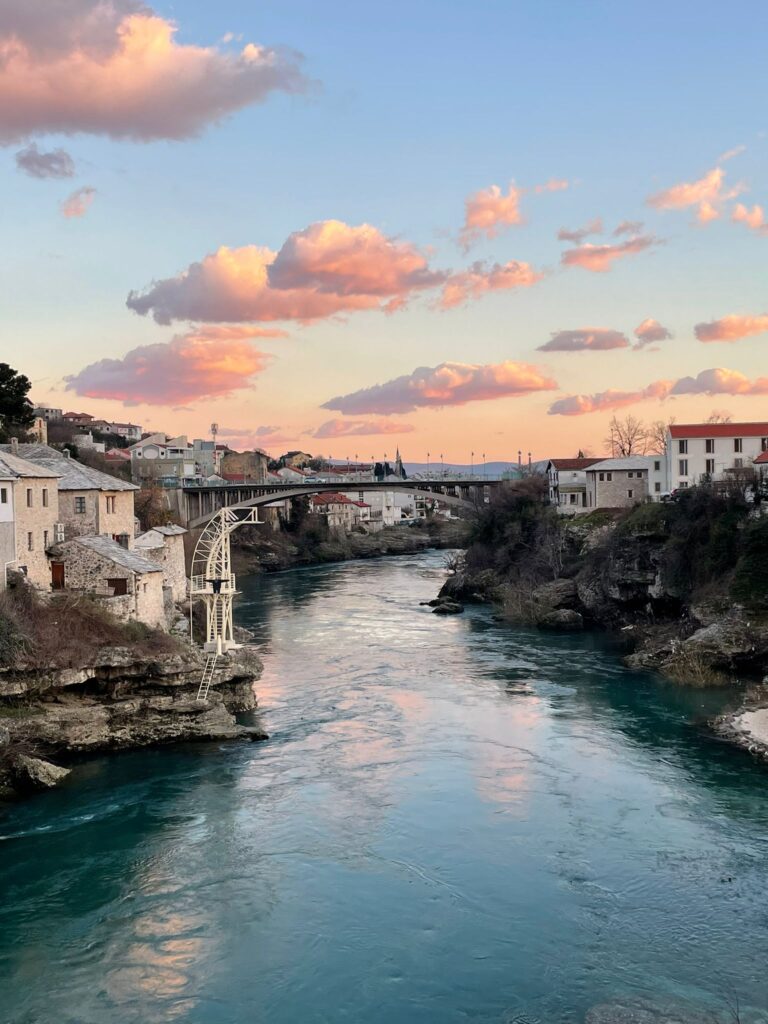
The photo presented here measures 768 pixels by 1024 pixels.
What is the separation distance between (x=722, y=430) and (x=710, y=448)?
3.80 ft

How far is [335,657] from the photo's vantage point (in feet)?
113

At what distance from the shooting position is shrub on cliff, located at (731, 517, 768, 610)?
3212cm

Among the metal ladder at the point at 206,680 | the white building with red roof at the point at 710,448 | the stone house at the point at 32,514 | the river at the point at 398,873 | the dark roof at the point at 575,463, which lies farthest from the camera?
the dark roof at the point at 575,463

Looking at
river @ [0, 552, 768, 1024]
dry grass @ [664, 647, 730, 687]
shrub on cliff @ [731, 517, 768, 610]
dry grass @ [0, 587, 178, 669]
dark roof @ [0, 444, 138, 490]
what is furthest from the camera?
shrub on cliff @ [731, 517, 768, 610]

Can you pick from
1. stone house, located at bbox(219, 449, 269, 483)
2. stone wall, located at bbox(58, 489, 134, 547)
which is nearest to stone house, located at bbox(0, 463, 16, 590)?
stone wall, located at bbox(58, 489, 134, 547)

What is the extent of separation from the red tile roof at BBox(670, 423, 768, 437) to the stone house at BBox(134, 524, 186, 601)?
28562 millimetres

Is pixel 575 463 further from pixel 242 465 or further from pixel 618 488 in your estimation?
pixel 242 465

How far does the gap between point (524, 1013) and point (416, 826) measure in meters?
6.04

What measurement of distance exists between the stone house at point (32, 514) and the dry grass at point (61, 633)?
166 cm

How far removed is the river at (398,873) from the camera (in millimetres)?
12500

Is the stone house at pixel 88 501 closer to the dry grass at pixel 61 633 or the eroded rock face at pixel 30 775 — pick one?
the dry grass at pixel 61 633

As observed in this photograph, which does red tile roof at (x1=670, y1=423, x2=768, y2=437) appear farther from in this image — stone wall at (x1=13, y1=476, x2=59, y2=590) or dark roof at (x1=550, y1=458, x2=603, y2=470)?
stone wall at (x1=13, y1=476, x2=59, y2=590)

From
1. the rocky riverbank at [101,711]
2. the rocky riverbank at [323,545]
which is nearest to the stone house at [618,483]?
the rocky riverbank at [323,545]

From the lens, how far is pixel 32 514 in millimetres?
25969
